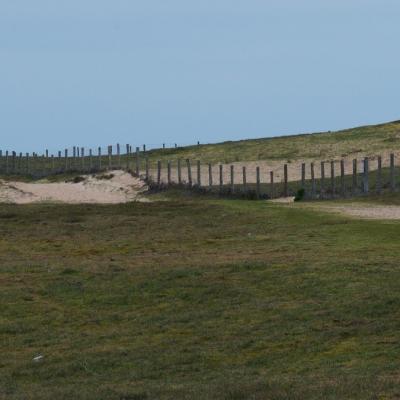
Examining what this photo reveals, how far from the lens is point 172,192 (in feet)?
196

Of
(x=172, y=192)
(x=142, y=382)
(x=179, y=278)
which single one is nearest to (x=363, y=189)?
(x=172, y=192)

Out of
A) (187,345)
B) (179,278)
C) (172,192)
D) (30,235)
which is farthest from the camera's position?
(172,192)

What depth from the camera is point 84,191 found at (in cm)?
6956

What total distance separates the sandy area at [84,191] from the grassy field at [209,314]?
28461 millimetres

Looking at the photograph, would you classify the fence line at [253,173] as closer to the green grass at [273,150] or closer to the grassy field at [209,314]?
the green grass at [273,150]

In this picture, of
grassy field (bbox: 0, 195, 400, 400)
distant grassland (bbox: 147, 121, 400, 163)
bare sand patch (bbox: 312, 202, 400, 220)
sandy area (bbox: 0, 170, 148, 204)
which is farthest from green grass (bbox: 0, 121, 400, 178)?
grassy field (bbox: 0, 195, 400, 400)

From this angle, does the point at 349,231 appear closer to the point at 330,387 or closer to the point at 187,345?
the point at 187,345

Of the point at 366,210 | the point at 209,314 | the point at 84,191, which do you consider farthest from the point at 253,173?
the point at 209,314

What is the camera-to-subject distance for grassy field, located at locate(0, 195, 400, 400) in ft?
57.2

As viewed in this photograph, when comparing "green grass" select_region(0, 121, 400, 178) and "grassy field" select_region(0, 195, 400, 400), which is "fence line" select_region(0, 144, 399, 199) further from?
"grassy field" select_region(0, 195, 400, 400)

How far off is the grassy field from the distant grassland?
37.6 meters

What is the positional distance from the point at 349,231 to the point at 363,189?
15858 mm

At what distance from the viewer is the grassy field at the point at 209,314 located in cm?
1742

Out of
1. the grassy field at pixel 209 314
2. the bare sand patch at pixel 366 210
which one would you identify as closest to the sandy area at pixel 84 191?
the bare sand patch at pixel 366 210
